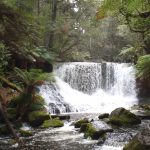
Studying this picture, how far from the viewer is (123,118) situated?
38.6 ft

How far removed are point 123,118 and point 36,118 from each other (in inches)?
119

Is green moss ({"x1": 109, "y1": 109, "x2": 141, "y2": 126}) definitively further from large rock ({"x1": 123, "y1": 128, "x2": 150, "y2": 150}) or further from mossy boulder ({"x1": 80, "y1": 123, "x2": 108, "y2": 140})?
large rock ({"x1": 123, "y1": 128, "x2": 150, "y2": 150})

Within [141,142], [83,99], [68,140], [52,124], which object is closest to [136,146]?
[141,142]

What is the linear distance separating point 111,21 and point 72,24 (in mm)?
8792

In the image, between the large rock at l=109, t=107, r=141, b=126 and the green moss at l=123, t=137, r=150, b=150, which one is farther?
the large rock at l=109, t=107, r=141, b=126

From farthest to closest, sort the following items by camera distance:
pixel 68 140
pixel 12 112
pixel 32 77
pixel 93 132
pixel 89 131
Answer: pixel 32 77
pixel 12 112
pixel 89 131
pixel 93 132
pixel 68 140

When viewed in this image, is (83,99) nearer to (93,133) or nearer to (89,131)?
(89,131)

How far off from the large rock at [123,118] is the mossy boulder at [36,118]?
7.85 ft

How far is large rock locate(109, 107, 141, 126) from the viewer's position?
456 inches

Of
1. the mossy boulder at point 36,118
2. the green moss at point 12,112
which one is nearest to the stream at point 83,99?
the mossy boulder at point 36,118

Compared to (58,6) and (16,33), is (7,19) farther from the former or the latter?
(58,6)

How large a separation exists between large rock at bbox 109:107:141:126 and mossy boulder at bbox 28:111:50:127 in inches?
94.2

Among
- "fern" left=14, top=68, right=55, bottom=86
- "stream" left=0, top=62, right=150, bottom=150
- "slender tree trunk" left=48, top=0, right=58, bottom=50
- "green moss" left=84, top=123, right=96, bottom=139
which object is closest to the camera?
"stream" left=0, top=62, right=150, bottom=150

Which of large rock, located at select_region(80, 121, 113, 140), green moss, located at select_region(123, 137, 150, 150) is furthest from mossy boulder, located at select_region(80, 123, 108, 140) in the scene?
green moss, located at select_region(123, 137, 150, 150)
